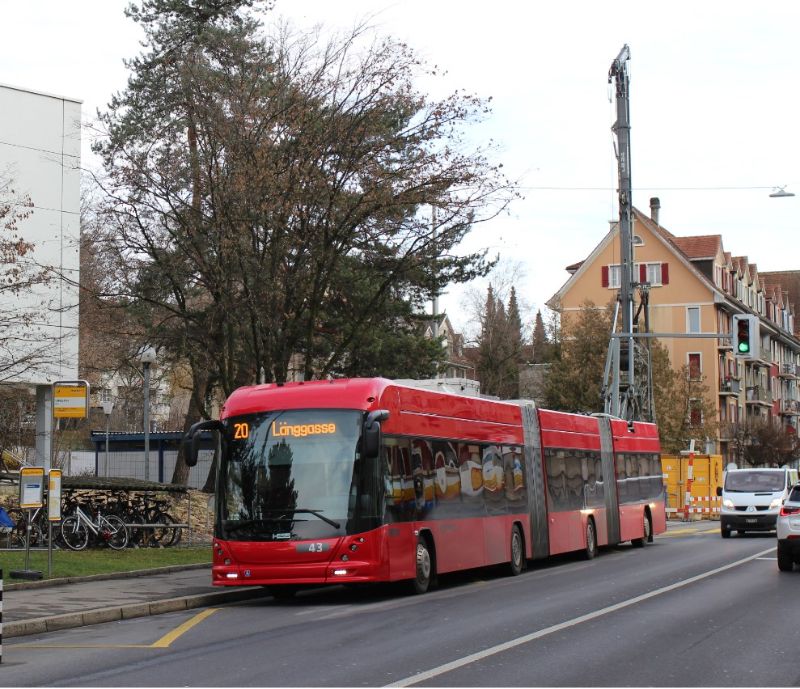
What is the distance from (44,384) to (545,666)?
26359 millimetres

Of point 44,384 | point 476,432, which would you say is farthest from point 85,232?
point 476,432

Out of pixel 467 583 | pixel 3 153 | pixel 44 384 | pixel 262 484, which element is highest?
pixel 3 153

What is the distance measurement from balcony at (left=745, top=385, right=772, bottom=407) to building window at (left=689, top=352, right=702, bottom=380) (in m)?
11.4

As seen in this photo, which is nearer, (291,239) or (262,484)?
(262,484)

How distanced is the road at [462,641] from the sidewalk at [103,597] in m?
0.30

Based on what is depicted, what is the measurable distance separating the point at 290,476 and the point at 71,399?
4596mm

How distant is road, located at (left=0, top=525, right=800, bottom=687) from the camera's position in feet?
34.4

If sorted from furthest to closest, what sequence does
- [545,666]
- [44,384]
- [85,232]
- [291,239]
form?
1. [85,232]
2. [44,384]
3. [291,239]
4. [545,666]

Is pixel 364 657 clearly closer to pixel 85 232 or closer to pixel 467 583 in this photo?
pixel 467 583

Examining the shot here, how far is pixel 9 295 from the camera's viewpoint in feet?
107

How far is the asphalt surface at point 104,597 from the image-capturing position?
50.4 feet

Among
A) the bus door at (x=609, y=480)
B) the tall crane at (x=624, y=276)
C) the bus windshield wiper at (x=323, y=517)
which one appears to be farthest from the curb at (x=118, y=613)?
the tall crane at (x=624, y=276)

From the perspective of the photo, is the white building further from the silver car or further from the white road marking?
the white road marking

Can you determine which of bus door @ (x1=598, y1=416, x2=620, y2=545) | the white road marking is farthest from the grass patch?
bus door @ (x1=598, y1=416, x2=620, y2=545)
